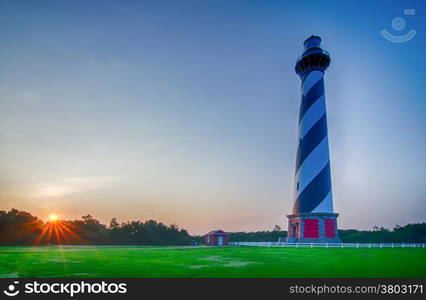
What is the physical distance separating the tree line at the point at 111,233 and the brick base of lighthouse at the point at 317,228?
25.7ft

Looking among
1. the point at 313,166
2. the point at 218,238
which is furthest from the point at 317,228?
the point at 218,238

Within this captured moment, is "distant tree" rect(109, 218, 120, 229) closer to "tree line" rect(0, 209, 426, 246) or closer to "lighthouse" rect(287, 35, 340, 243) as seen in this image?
"tree line" rect(0, 209, 426, 246)

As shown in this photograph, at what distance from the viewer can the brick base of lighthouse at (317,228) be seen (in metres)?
25.9

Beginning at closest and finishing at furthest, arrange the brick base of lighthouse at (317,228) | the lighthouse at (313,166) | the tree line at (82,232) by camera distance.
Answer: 1. the brick base of lighthouse at (317,228)
2. the lighthouse at (313,166)
3. the tree line at (82,232)

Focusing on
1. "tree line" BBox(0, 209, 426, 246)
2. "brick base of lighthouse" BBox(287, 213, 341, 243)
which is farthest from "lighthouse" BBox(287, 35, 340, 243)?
"tree line" BBox(0, 209, 426, 246)

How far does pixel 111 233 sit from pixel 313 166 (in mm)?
32873

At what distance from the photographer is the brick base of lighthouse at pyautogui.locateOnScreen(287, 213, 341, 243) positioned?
25.9 metres

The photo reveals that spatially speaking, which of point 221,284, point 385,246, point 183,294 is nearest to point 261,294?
point 221,284

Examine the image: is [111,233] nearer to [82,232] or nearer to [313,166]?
[82,232]

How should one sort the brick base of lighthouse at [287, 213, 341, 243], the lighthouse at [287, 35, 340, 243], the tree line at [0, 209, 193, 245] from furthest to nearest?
the tree line at [0, 209, 193, 245] → the lighthouse at [287, 35, 340, 243] → the brick base of lighthouse at [287, 213, 341, 243]

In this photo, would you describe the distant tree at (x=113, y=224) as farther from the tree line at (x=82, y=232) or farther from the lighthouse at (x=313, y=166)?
the lighthouse at (x=313, y=166)

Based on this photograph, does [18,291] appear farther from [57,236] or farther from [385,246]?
[57,236]

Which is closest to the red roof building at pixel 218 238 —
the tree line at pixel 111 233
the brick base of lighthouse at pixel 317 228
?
the tree line at pixel 111 233

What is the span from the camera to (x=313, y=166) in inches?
1093
